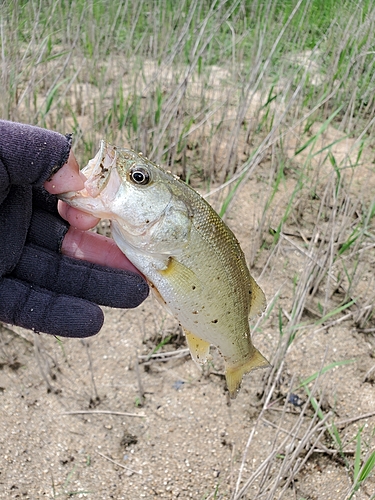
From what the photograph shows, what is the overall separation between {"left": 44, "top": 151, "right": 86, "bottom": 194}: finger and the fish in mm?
16

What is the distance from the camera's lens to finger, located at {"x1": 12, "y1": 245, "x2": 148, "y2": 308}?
5.39 ft

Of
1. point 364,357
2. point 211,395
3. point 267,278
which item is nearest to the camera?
point 211,395

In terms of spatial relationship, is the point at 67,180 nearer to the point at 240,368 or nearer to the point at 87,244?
the point at 87,244

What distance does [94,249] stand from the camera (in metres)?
1.71

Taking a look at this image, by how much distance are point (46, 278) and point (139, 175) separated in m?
0.45

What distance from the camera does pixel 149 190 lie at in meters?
1.47

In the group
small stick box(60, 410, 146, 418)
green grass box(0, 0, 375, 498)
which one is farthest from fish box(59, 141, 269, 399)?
small stick box(60, 410, 146, 418)

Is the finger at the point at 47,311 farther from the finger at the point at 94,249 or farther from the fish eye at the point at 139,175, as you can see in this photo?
the fish eye at the point at 139,175

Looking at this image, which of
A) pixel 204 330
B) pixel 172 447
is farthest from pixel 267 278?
pixel 204 330

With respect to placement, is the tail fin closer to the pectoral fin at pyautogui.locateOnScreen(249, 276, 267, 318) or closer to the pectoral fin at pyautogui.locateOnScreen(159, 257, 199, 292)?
the pectoral fin at pyautogui.locateOnScreen(249, 276, 267, 318)

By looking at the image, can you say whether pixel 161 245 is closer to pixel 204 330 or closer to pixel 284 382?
pixel 204 330

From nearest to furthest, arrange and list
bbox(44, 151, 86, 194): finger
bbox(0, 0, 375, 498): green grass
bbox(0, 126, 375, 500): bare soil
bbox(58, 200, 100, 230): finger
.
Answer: bbox(44, 151, 86, 194): finger → bbox(58, 200, 100, 230): finger → bbox(0, 126, 375, 500): bare soil → bbox(0, 0, 375, 498): green grass

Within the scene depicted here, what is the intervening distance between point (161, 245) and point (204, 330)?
261mm

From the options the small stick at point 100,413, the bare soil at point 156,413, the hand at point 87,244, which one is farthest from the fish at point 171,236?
the small stick at point 100,413
